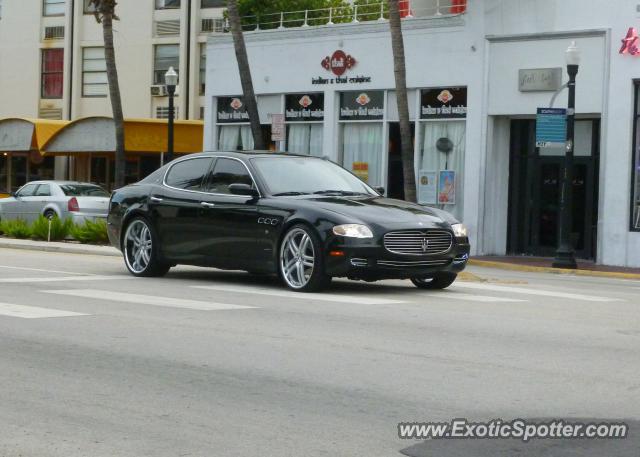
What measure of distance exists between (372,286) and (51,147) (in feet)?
91.0

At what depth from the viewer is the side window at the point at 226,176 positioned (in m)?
14.8

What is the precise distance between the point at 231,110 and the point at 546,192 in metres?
9.84

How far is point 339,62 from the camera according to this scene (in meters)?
31.1

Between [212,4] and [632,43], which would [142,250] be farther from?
[212,4]

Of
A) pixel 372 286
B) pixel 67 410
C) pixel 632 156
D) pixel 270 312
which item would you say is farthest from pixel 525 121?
pixel 67 410

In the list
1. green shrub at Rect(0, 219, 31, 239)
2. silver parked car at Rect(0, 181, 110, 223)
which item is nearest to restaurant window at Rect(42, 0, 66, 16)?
silver parked car at Rect(0, 181, 110, 223)

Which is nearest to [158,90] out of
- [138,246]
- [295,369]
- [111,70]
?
[111,70]

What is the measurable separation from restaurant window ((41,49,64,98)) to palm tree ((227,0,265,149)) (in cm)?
2295

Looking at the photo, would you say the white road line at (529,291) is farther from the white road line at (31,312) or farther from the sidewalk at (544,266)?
the sidewalk at (544,266)

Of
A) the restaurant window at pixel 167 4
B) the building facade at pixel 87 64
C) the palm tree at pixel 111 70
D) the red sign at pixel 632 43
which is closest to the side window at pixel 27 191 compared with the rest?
the palm tree at pixel 111 70

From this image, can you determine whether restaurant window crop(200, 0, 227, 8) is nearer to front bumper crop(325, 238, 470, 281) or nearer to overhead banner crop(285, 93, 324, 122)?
overhead banner crop(285, 93, 324, 122)

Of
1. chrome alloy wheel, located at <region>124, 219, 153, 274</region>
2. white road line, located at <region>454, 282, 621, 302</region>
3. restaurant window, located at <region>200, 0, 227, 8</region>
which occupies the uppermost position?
restaurant window, located at <region>200, 0, 227, 8</region>

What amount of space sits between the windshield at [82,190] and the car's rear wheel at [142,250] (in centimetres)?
1566

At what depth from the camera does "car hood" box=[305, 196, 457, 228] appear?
13359 mm
